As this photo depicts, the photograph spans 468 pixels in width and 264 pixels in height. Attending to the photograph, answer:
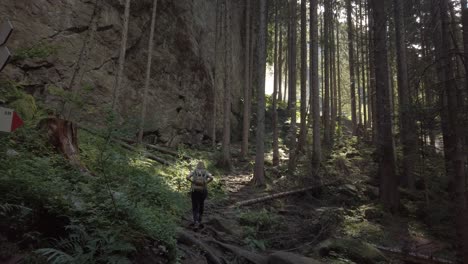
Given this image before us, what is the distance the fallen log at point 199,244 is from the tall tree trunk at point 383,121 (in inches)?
316

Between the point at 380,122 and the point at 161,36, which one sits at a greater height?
the point at 161,36

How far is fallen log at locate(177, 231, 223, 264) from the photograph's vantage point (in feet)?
19.2

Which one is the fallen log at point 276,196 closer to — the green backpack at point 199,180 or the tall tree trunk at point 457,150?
the green backpack at point 199,180

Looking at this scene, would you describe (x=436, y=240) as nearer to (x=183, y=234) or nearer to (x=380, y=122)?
(x=380, y=122)

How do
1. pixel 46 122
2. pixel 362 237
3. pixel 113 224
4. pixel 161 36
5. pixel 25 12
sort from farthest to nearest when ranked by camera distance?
pixel 161 36 → pixel 25 12 → pixel 362 237 → pixel 46 122 → pixel 113 224

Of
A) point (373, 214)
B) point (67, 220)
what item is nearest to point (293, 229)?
point (373, 214)

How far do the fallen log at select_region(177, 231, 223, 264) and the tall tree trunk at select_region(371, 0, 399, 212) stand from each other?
26.3 ft

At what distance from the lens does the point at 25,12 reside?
13.4m

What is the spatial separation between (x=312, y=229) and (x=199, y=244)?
378 cm

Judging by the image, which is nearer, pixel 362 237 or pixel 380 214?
pixel 362 237

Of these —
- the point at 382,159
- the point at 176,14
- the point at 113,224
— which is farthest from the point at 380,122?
the point at 176,14

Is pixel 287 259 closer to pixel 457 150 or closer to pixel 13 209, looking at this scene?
pixel 13 209

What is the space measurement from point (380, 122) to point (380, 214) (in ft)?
10.9

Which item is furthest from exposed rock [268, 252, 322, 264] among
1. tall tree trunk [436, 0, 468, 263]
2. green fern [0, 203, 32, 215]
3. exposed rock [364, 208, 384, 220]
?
exposed rock [364, 208, 384, 220]
